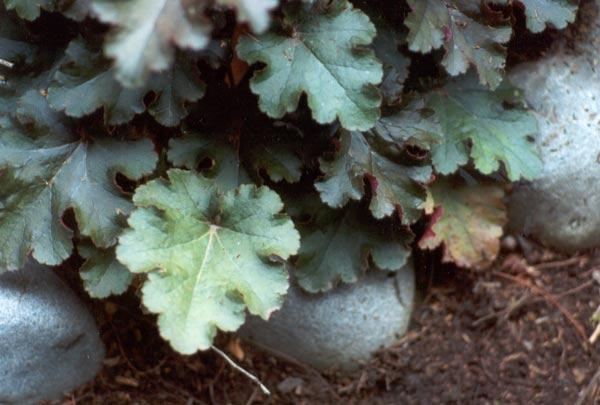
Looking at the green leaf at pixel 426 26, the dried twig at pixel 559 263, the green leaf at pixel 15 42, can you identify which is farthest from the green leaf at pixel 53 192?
the dried twig at pixel 559 263

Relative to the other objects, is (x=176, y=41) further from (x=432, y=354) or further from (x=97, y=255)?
(x=432, y=354)

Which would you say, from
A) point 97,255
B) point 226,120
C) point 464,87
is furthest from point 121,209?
point 464,87

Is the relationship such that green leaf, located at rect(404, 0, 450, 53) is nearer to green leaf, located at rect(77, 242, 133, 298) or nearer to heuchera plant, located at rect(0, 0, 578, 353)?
heuchera plant, located at rect(0, 0, 578, 353)

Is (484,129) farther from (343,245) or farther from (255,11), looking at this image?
(255,11)

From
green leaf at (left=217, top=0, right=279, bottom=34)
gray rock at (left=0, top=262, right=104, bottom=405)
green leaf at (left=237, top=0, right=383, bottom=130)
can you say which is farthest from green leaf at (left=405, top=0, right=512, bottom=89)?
gray rock at (left=0, top=262, right=104, bottom=405)

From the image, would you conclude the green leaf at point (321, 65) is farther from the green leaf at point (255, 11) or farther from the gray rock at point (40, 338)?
the gray rock at point (40, 338)

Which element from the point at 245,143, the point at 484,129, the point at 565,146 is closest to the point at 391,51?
the point at 484,129
